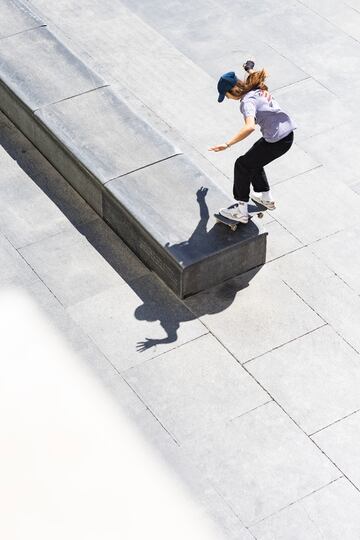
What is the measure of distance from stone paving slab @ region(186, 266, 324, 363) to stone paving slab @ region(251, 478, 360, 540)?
68.0 inches

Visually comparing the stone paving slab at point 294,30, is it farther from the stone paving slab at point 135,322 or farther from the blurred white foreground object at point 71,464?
the blurred white foreground object at point 71,464

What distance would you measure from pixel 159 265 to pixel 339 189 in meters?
2.62

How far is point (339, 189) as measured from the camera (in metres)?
11.9

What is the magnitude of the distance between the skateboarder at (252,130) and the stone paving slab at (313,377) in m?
1.50

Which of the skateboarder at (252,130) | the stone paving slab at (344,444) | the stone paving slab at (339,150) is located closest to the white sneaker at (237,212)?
the skateboarder at (252,130)

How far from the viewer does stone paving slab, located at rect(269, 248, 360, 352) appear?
10273 millimetres

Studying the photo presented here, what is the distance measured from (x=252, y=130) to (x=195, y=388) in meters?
2.53

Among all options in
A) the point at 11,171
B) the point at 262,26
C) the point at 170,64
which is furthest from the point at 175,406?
the point at 262,26

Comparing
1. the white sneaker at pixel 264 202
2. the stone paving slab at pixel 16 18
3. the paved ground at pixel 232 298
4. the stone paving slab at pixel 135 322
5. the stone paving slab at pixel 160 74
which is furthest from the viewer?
the stone paving slab at pixel 16 18

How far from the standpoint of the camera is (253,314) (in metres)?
10.4

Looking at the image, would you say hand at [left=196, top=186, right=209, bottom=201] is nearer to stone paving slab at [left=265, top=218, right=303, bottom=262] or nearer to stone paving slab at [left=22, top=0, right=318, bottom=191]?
stone paving slab at [left=265, top=218, right=303, bottom=262]

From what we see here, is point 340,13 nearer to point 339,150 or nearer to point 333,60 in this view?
point 333,60

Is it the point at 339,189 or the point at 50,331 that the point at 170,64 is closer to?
the point at 339,189

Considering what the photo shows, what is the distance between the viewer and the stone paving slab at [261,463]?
8703mm
